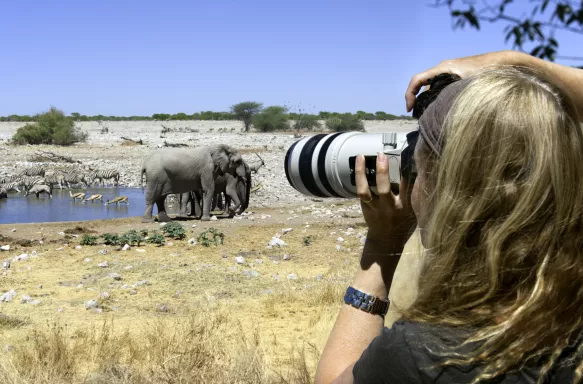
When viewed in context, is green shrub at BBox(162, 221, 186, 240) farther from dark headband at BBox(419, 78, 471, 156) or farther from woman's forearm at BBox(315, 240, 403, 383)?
dark headband at BBox(419, 78, 471, 156)

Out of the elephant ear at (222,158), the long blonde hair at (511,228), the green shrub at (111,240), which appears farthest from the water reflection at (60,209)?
the long blonde hair at (511,228)

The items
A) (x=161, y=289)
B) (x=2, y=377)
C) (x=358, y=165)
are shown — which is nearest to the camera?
(x=358, y=165)

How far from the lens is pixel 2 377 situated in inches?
152

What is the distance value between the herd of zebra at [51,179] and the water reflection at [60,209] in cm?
→ 41

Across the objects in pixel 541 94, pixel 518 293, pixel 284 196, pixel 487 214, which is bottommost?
pixel 284 196

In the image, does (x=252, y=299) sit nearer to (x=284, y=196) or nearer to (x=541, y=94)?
(x=541, y=94)

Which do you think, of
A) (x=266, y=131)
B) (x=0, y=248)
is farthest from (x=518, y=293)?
(x=266, y=131)

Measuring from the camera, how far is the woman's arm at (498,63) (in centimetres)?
195

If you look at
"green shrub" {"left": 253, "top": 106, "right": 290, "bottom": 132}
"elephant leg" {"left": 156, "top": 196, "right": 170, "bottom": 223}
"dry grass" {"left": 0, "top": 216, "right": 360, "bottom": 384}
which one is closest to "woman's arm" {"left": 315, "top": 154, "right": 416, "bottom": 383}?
"dry grass" {"left": 0, "top": 216, "right": 360, "bottom": 384}

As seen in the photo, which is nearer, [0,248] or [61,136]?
[0,248]

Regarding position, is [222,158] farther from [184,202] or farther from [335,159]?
[335,159]

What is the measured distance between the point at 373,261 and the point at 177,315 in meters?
4.28

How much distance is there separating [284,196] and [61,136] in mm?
26476

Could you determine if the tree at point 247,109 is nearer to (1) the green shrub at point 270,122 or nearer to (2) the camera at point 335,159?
(1) the green shrub at point 270,122
